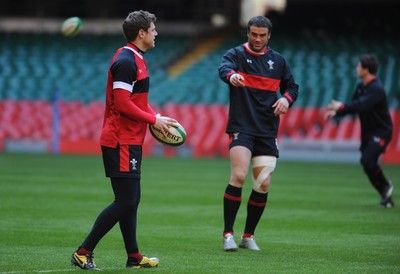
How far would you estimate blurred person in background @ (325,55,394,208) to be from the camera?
13414 mm

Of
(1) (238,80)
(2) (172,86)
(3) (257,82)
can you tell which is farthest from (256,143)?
(2) (172,86)

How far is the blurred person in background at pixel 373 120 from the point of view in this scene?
1341 centimetres

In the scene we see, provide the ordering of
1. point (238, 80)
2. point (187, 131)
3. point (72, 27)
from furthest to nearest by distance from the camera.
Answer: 1. point (187, 131)
2. point (72, 27)
3. point (238, 80)

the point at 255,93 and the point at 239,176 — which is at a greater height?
the point at 255,93

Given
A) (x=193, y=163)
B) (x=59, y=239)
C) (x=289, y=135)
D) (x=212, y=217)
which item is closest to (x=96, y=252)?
(x=59, y=239)

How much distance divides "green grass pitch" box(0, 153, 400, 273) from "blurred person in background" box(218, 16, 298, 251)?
0.50m

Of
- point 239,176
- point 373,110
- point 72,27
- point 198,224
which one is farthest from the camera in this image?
point 72,27

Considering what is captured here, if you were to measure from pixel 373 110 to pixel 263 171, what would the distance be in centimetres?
498

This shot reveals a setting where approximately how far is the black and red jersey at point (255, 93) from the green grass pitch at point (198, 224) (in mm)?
1259

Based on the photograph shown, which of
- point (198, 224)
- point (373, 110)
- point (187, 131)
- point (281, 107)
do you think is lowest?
point (187, 131)

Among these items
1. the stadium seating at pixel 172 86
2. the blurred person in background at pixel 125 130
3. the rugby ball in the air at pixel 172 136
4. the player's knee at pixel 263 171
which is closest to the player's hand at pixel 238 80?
the player's knee at pixel 263 171

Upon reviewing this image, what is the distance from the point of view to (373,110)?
45.2ft

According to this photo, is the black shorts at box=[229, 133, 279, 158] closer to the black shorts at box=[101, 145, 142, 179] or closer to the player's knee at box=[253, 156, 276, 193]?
the player's knee at box=[253, 156, 276, 193]

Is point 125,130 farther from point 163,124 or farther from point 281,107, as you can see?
point 281,107
